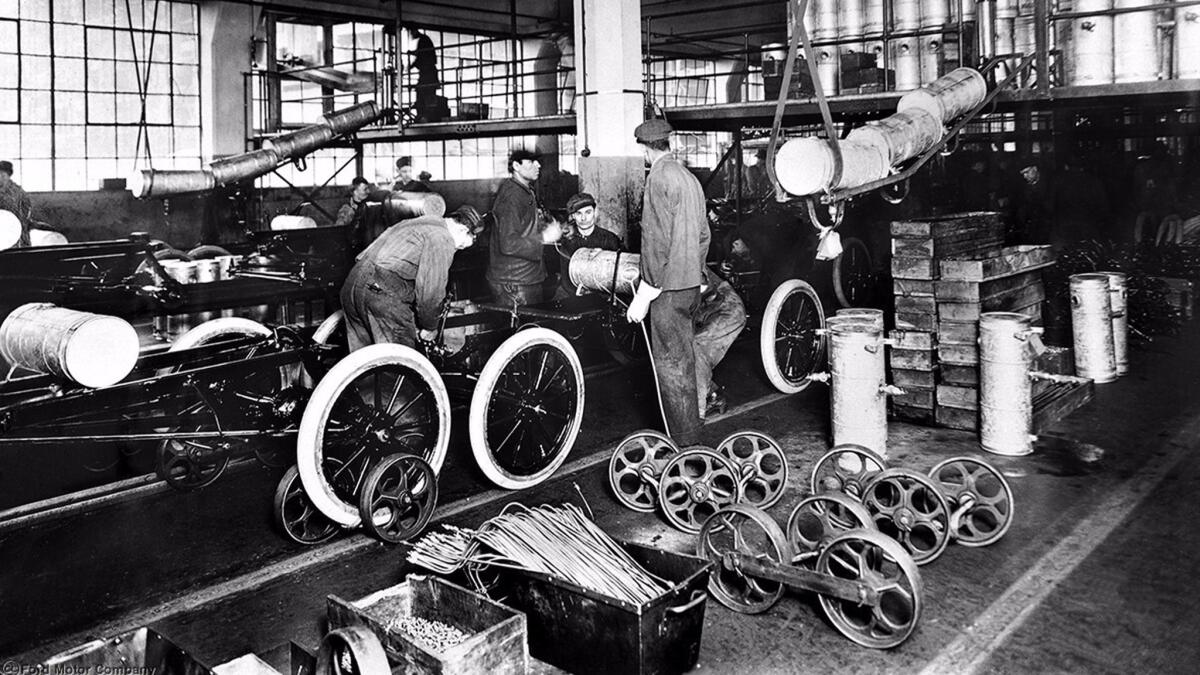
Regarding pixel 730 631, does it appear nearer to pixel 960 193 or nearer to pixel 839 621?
pixel 839 621

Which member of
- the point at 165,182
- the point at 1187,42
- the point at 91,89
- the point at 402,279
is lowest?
the point at 402,279

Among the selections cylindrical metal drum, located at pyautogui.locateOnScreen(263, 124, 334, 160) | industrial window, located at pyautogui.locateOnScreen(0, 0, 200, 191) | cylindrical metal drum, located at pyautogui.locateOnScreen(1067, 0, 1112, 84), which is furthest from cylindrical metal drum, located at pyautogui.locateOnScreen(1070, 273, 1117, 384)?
industrial window, located at pyautogui.locateOnScreen(0, 0, 200, 191)

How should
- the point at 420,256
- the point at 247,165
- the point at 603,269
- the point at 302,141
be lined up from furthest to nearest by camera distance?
the point at 302,141
the point at 247,165
the point at 603,269
the point at 420,256

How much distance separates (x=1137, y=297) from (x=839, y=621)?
25.7ft

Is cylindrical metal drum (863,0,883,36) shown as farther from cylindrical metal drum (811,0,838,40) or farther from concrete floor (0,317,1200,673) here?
concrete floor (0,317,1200,673)

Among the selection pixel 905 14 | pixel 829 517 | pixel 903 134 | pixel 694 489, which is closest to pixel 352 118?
pixel 905 14

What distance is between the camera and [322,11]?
Answer: 57.7 feet

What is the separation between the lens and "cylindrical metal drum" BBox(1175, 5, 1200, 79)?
23.2ft

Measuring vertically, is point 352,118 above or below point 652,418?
above

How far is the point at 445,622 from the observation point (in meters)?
3.52

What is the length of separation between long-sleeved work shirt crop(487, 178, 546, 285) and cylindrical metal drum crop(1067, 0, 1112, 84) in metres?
4.43

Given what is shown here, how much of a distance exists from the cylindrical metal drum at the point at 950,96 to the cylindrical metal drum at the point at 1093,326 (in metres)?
1.79

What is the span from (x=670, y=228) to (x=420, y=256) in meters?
1.58

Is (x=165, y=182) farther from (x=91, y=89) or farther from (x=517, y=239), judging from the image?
(x=517, y=239)
